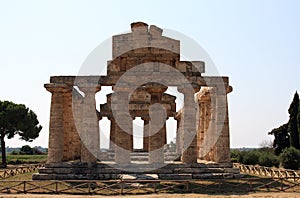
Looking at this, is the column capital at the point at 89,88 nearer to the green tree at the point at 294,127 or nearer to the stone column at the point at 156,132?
the stone column at the point at 156,132

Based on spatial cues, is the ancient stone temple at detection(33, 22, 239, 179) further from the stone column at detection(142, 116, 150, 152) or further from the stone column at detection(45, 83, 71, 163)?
the stone column at detection(142, 116, 150, 152)

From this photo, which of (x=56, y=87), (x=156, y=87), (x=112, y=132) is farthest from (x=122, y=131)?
(x=112, y=132)

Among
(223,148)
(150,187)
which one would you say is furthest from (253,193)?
(223,148)

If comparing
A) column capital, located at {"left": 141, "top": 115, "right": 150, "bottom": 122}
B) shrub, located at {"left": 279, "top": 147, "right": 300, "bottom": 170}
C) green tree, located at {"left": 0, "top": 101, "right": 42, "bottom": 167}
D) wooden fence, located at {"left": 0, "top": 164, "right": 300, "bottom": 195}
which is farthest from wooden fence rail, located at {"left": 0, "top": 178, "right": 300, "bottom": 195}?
green tree, located at {"left": 0, "top": 101, "right": 42, "bottom": 167}

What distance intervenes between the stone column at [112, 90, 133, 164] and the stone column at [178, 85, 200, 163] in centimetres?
399

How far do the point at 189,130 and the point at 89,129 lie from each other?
7235mm

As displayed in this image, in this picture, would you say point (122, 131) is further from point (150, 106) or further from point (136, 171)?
point (136, 171)

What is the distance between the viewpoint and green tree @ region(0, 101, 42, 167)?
52.3m

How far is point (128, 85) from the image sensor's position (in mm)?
29391

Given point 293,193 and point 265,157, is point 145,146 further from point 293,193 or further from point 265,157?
point 293,193

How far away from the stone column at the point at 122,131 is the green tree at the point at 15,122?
27.1m

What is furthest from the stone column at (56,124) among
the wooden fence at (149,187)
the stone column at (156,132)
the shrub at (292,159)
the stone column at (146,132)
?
the shrub at (292,159)

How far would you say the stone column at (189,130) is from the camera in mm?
29417

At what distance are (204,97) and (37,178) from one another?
15.6 metres
